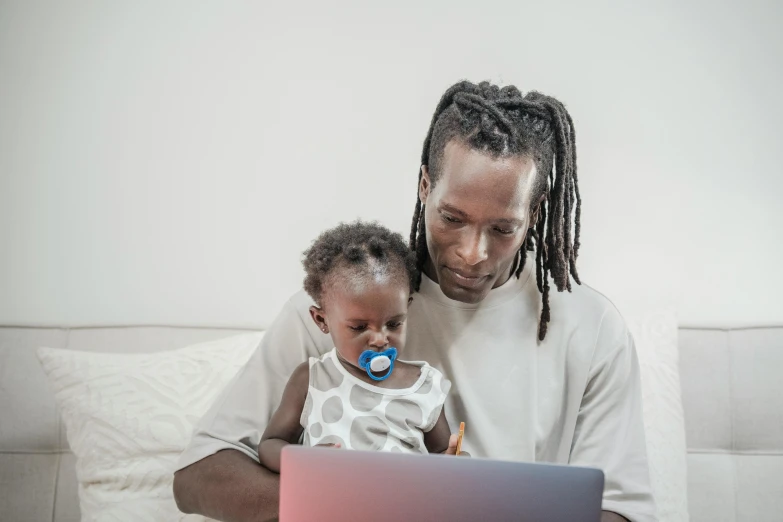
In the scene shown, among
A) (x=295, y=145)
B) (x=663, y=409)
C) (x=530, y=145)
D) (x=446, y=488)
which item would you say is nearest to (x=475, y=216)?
(x=530, y=145)

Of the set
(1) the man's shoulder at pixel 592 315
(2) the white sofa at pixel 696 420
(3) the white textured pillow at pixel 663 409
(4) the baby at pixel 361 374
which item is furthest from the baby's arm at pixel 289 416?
(3) the white textured pillow at pixel 663 409

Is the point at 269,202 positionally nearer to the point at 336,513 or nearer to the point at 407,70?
the point at 407,70

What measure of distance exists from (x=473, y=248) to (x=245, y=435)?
483 mm

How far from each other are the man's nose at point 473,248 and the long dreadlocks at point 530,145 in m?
0.13

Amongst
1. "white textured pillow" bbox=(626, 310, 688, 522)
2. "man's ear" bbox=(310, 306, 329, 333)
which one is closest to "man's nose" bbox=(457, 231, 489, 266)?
"man's ear" bbox=(310, 306, 329, 333)

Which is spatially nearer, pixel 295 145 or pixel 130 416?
pixel 130 416

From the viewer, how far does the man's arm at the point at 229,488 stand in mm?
1181

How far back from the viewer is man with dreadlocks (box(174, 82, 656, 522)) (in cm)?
128

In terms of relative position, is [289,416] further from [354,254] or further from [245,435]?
[354,254]

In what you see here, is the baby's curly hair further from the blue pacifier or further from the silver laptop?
the silver laptop

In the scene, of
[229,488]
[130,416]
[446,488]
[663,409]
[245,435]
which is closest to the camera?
[446,488]

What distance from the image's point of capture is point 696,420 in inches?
71.1

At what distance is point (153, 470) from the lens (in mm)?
1542

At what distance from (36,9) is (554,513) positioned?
188 cm
